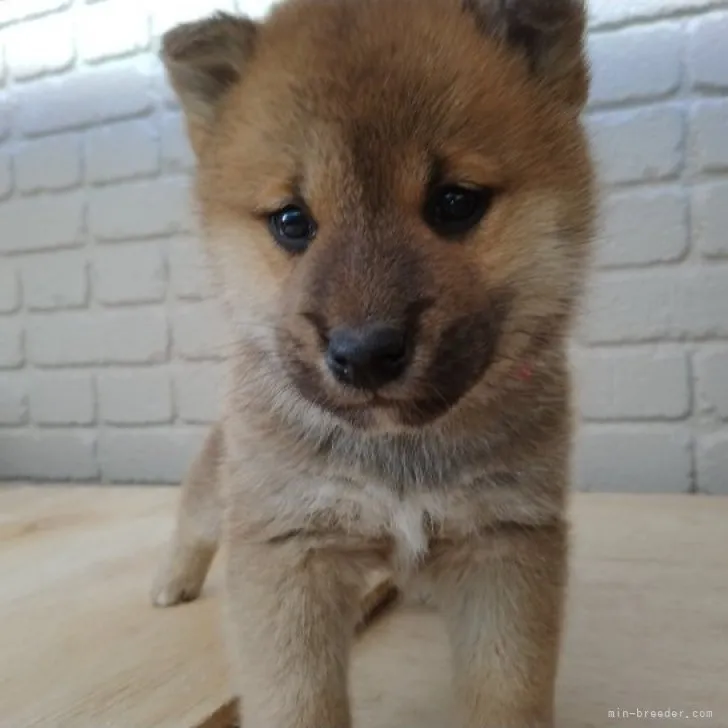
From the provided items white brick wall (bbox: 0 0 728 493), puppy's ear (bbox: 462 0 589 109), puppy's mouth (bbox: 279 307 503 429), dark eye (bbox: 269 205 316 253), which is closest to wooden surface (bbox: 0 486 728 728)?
white brick wall (bbox: 0 0 728 493)

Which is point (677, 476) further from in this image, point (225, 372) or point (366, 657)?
point (225, 372)

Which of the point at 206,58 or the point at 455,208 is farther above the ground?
the point at 206,58

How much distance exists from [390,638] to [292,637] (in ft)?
1.14

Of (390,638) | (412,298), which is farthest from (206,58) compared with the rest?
(390,638)

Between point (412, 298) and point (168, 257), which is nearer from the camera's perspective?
point (412, 298)

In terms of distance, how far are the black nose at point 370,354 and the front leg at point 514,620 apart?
262 mm

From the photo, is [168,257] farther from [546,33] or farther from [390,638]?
[546,33]

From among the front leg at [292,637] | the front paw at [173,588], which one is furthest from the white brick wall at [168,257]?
the front leg at [292,637]

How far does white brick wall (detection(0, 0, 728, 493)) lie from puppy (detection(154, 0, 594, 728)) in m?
0.67

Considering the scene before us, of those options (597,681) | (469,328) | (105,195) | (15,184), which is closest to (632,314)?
(597,681)

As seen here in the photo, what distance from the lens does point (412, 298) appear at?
2.47 feet

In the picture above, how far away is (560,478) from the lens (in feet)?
3.08

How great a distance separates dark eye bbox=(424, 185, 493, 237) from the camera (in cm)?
82

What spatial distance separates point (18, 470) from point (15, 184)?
70 centimetres
